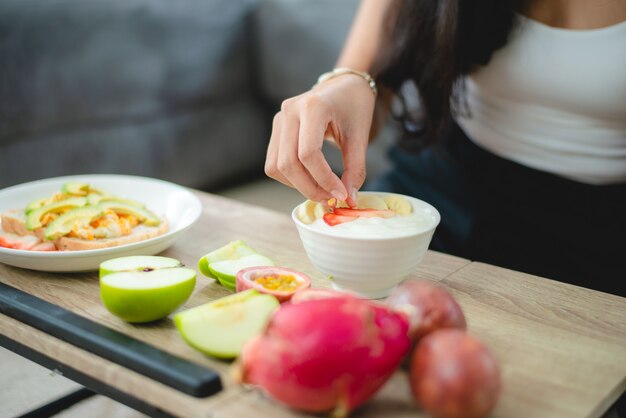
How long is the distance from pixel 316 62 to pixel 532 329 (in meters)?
1.75

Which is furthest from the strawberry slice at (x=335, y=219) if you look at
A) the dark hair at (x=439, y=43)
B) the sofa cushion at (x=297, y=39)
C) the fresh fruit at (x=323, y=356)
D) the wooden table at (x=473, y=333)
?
the sofa cushion at (x=297, y=39)

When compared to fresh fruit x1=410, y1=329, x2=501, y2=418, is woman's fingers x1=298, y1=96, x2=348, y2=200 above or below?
above

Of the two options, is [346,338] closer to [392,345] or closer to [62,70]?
[392,345]

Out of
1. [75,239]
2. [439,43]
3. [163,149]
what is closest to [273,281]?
[75,239]

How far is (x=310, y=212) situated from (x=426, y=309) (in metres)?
0.25

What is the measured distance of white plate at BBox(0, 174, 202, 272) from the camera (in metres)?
0.86

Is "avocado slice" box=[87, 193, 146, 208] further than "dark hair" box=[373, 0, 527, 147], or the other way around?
"dark hair" box=[373, 0, 527, 147]

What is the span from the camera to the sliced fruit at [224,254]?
0.88 metres

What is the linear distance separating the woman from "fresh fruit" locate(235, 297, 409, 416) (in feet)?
1.61

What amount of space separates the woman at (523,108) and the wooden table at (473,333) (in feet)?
0.93

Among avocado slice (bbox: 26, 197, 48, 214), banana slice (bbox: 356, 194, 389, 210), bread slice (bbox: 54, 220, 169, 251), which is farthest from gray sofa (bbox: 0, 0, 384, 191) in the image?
banana slice (bbox: 356, 194, 389, 210)

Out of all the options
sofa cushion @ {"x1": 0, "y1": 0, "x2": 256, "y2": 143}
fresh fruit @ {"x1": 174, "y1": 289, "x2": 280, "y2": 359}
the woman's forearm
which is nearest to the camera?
fresh fruit @ {"x1": 174, "y1": 289, "x2": 280, "y2": 359}

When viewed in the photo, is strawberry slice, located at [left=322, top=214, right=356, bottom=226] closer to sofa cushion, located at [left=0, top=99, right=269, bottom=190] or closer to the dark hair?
the dark hair

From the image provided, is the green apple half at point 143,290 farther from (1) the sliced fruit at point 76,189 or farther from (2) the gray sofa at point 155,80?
(2) the gray sofa at point 155,80
